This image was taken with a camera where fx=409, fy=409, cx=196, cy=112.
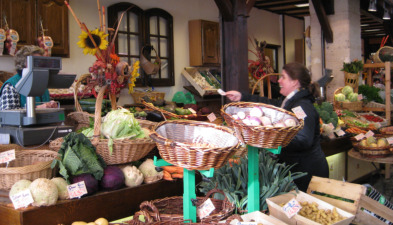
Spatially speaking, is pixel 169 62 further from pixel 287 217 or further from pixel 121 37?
pixel 287 217

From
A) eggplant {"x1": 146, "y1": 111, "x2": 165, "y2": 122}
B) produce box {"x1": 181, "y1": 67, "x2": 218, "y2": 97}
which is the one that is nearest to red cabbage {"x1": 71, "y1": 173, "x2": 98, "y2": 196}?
eggplant {"x1": 146, "y1": 111, "x2": 165, "y2": 122}

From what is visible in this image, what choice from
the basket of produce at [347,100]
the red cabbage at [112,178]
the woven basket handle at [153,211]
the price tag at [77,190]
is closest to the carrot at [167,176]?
the red cabbage at [112,178]

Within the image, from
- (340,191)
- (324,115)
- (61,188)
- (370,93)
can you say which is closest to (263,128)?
(340,191)

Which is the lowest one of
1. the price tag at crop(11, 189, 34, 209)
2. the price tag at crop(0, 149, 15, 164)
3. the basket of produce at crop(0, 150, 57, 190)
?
the price tag at crop(11, 189, 34, 209)

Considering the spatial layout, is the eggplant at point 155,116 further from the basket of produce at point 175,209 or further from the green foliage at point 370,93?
the green foliage at point 370,93

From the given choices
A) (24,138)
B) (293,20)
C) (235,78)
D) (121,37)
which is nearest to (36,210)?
(24,138)

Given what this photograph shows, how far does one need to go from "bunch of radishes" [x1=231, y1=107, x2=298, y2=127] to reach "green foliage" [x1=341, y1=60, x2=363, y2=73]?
17.5 feet

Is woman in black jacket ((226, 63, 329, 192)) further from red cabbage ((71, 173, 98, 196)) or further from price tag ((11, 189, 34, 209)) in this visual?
price tag ((11, 189, 34, 209))

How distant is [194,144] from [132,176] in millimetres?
993

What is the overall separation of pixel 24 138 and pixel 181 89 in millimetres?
5492

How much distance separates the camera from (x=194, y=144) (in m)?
1.68

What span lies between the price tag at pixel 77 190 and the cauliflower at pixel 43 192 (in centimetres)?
9

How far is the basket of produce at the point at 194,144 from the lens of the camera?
1.62m

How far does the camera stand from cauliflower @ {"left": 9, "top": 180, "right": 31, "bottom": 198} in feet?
6.89
